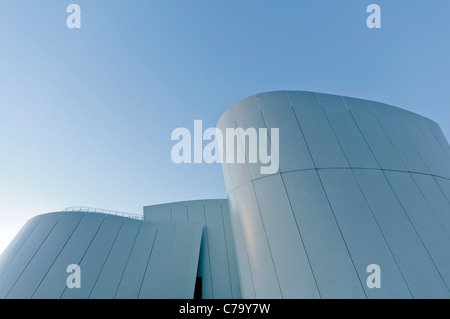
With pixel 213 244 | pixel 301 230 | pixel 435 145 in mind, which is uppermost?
pixel 435 145

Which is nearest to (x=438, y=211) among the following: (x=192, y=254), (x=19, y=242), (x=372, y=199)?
(x=372, y=199)

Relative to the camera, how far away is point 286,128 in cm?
754

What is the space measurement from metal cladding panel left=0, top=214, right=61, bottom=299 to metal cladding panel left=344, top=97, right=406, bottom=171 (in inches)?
604

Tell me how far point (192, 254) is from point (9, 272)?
8.59 meters

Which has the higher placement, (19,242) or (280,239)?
(19,242)

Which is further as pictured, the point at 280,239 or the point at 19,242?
the point at 19,242

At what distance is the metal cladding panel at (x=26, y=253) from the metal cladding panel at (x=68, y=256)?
1.06 meters

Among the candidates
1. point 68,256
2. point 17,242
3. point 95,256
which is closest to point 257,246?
point 95,256

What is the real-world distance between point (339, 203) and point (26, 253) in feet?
47.1

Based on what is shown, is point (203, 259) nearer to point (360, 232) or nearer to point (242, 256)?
point (242, 256)

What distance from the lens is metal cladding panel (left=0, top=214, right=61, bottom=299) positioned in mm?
9789
